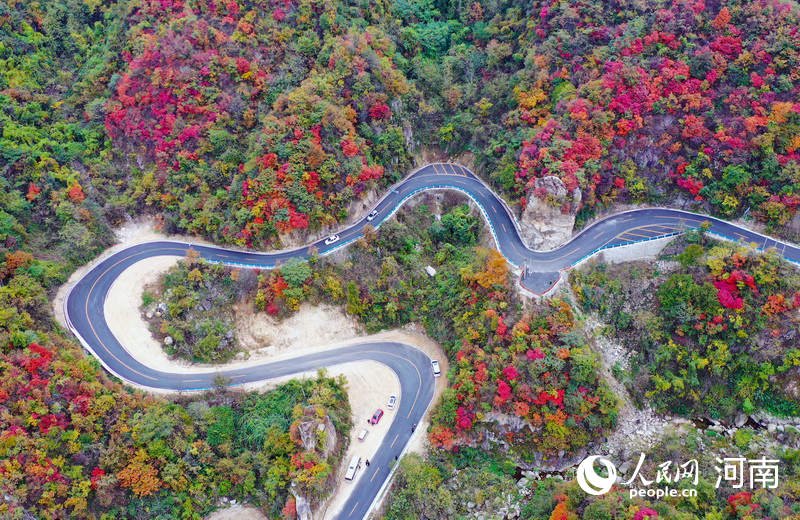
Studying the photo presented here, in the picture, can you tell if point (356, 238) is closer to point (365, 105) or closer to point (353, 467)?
point (365, 105)

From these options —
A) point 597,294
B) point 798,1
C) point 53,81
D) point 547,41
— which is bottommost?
point 53,81

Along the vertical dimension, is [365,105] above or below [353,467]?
above

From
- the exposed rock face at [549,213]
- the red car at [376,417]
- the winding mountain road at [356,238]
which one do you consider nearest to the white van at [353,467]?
the winding mountain road at [356,238]

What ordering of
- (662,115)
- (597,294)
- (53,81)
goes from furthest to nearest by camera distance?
(53,81) → (662,115) → (597,294)

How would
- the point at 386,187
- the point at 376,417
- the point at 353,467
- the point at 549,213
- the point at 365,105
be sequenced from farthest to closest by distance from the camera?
the point at 386,187, the point at 365,105, the point at 549,213, the point at 376,417, the point at 353,467

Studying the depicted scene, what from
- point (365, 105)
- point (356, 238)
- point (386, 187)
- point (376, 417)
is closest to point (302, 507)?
point (376, 417)

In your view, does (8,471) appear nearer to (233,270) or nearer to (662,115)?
(233,270)

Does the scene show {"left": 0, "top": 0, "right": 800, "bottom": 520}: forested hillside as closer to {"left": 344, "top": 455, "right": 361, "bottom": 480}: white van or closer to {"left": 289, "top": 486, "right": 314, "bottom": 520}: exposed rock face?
{"left": 289, "top": 486, "right": 314, "bottom": 520}: exposed rock face

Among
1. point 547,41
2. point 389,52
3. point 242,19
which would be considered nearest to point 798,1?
point 547,41
